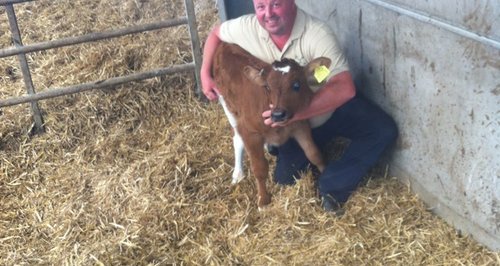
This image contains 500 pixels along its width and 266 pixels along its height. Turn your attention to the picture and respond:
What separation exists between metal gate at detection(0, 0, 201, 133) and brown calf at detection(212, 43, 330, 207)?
1302 mm

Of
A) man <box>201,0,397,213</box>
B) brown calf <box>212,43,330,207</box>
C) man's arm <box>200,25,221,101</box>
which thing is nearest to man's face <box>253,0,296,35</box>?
man <box>201,0,397,213</box>

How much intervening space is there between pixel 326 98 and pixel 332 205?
790 mm

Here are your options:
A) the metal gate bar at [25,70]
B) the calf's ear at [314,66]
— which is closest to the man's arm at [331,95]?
the calf's ear at [314,66]

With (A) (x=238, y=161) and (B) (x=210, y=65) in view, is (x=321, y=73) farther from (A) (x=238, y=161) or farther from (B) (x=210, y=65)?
(A) (x=238, y=161)

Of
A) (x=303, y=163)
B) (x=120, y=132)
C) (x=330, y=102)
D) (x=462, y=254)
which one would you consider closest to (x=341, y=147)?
(x=303, y=163)

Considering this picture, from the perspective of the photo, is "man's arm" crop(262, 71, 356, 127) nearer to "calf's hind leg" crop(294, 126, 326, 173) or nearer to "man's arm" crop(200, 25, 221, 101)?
"calf's hind leg" crop(294, 126, 326, 173)

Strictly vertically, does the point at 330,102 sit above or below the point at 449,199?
above

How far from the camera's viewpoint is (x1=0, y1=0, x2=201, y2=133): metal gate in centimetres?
562

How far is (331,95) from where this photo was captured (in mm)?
4164

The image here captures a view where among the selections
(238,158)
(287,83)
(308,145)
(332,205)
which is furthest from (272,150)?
(287,83)

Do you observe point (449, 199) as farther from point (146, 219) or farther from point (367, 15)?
point (146, 219)

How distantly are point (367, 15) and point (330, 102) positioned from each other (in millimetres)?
739

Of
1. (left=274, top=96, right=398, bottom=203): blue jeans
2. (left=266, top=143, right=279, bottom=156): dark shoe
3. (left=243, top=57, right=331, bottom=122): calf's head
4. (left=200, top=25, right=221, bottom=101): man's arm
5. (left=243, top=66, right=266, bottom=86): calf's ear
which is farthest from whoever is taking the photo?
(left=266, top=143, right=279, bottom=156): dark shoe

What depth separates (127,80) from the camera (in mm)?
5898
